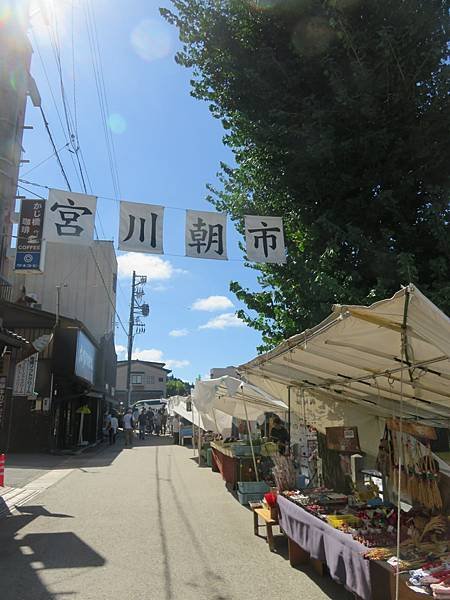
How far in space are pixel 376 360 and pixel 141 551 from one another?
3916 millimetres

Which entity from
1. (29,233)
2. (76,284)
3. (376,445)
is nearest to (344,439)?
(376,445)

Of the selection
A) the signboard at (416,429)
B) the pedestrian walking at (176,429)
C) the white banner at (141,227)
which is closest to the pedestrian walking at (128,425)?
the pedestrian walking at (176,429)

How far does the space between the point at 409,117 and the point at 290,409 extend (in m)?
5.98

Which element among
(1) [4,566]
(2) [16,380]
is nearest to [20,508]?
(1) [4,566]

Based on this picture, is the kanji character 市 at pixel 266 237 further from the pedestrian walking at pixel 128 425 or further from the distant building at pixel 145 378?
the distant building at pixel 145 378

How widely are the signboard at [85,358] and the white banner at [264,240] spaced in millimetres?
12404

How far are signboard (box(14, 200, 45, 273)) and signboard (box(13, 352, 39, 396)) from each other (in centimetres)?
532

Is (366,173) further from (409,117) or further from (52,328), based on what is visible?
(52,328)

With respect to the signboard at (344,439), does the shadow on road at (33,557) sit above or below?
below

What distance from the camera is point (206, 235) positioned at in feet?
30.7

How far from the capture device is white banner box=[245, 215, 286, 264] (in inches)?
375

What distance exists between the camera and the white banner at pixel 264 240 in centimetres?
952

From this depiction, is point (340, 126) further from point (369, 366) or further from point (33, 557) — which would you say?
point (33, 557)

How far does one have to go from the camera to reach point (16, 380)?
15.0 metres
